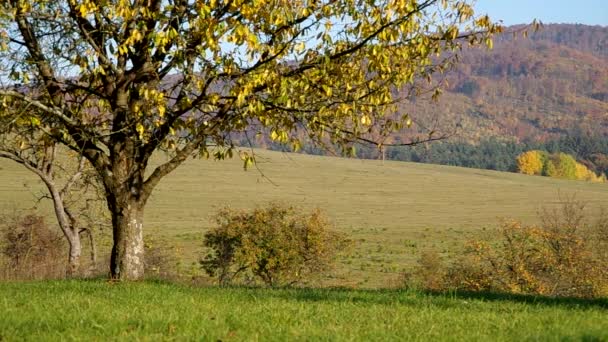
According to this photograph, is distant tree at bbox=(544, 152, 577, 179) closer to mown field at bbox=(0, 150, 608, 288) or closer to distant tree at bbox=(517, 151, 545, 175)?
distant tree at bbox=(517, 151, 545, 175)

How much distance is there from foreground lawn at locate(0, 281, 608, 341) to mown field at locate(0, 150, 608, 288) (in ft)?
131

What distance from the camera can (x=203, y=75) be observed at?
14.6 meters

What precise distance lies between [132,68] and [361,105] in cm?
486

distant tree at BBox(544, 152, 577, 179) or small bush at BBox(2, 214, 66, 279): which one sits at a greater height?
distant tree at BBox(544, 152, 577, 179)

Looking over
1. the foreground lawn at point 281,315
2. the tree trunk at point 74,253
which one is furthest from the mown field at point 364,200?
the foreground lawn at point 281,315

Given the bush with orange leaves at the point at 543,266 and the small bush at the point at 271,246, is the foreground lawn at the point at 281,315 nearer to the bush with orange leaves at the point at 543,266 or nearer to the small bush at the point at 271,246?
the bush with orange leaves at the point at 543,266

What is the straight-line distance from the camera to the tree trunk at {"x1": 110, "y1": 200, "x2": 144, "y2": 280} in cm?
1592

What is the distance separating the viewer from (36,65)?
15320 millimetres

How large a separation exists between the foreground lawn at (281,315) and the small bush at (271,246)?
119ft

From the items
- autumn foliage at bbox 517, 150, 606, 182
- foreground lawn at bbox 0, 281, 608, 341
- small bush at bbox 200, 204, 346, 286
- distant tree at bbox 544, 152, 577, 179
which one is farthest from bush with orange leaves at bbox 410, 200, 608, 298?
autumn foliage at bbox 517, 150, 606, 182

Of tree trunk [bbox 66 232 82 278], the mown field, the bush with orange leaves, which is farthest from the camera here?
the mown field

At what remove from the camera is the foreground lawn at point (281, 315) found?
857cm

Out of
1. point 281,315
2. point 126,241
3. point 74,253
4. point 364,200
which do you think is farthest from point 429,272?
point 364,200

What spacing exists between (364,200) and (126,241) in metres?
90.5
